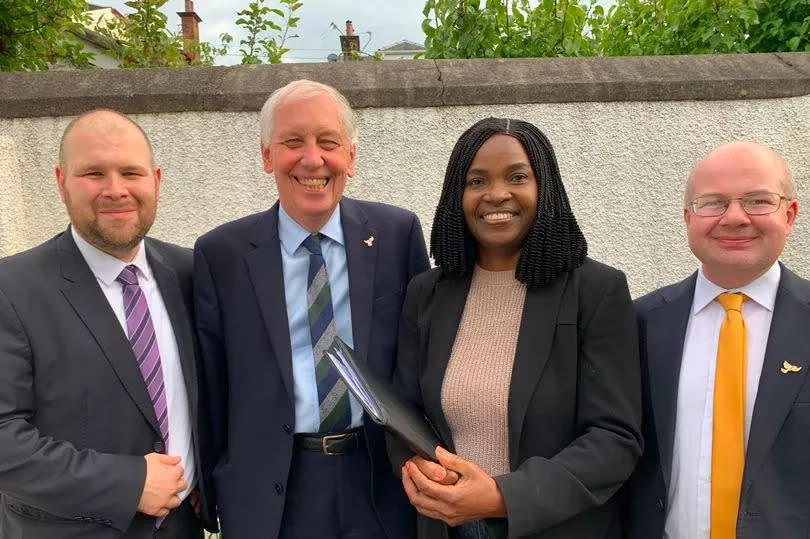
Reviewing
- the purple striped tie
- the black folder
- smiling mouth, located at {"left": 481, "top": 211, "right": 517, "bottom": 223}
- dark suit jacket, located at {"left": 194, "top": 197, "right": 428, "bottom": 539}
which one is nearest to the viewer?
the black folder

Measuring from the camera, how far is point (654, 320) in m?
2.18

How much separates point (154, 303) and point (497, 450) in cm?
127

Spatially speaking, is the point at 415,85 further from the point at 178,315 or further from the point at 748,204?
the point at 748,204

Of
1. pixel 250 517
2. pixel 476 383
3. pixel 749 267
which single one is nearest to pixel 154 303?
pixel 250 517

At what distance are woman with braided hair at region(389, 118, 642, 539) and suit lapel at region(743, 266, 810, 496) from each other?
1.00 feet

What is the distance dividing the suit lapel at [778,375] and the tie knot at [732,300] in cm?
9

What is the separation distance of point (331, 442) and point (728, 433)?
4.02ft

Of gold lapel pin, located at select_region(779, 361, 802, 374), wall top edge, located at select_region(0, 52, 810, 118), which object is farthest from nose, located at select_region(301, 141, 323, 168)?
gold lapel pin, located at select_region(779, 361, 802, 374)

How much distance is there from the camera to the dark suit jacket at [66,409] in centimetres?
196

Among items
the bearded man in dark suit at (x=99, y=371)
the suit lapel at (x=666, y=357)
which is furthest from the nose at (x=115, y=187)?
the suit lapel at (x=666, y=357)

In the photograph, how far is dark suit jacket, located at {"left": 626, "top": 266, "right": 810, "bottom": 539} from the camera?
1.85 m

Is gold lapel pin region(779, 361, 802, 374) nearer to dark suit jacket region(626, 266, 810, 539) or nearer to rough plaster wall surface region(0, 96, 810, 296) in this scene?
dark suit jacket region(626, 266, 810, 539)

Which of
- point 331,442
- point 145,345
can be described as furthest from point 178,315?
point 331,442

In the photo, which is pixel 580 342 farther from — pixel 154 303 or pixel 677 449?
pixel 154 303
